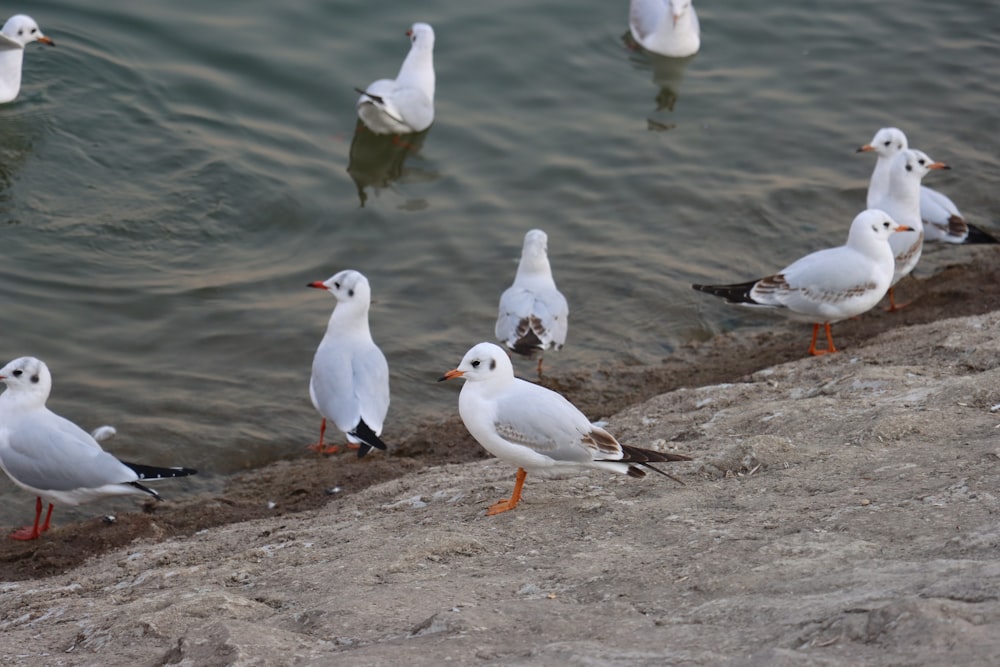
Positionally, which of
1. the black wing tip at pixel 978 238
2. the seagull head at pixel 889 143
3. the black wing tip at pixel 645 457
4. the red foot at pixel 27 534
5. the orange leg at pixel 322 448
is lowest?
the red foot at pixel 27 534

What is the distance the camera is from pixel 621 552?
16.3 feet

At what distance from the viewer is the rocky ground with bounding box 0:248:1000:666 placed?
388cm

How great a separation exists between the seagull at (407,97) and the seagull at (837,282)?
191 inches

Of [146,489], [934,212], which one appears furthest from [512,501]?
[934,212]

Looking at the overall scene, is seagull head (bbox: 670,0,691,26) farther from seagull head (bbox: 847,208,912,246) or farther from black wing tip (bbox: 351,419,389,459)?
black wing tip (bbox: 351,419,389,459)

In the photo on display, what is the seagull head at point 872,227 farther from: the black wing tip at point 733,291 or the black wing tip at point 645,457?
the black wing tip at point 645,457

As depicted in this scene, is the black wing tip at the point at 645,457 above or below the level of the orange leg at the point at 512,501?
above

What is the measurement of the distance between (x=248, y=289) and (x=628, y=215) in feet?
12.7

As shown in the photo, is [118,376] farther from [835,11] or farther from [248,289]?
[835,11]

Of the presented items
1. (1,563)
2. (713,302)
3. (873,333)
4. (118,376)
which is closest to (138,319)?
(118,376)

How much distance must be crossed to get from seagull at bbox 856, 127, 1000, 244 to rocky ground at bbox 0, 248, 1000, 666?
328 cm

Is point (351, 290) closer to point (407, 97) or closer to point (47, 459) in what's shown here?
point (47, 459)

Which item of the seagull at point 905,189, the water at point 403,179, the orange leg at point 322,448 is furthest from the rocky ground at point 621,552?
the seagull at point 905,189

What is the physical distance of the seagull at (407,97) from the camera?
42.5 feet
